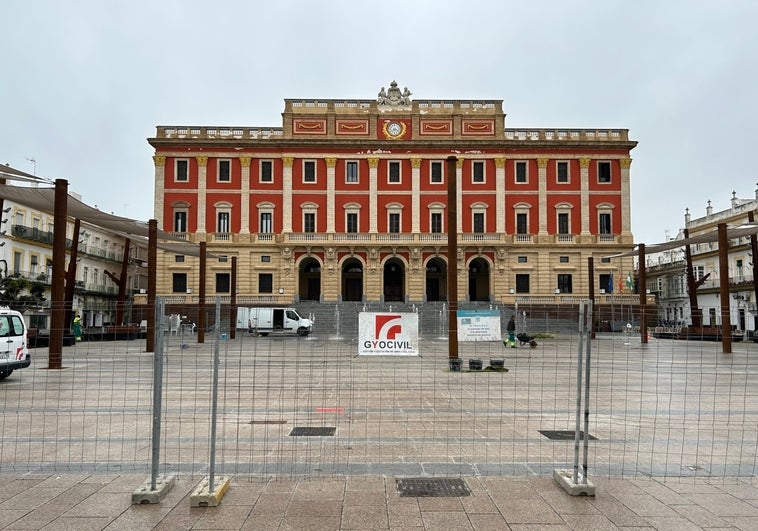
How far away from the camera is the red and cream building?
5025 centimetres

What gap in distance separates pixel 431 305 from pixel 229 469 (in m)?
40.8

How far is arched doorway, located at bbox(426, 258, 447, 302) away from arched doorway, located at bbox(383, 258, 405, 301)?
8.16 ft

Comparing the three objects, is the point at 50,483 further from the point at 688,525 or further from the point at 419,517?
the point at 688,525

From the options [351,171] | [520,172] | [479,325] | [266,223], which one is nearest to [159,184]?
[266,223]

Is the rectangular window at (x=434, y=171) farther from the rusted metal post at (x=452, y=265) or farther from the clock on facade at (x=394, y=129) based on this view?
the rusted metal post at (x=452, y=265)

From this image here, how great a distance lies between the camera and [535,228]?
5119 cm

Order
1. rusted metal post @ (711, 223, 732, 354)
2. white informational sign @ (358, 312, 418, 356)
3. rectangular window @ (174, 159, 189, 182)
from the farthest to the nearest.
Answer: rectangular window @ (174, 159, 189, 182)
rusted metal post @ (711, 223, 732, 354)
white informational sign @ (358, 312, 418, 356)

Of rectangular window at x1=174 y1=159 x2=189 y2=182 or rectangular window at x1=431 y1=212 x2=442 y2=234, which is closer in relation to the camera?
rectangular window at x1=174 y1=159 x2=189 y2=182

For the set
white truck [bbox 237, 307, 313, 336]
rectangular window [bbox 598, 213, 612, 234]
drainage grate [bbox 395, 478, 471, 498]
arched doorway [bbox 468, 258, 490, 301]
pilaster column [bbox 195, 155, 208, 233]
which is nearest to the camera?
drainage grate [bbox 395, 478, 471, 498]

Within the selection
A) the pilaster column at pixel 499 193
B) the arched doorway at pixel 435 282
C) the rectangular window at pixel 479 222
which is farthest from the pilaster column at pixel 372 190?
the pilaster column at pixel 499 193

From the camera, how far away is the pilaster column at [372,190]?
5103 cm

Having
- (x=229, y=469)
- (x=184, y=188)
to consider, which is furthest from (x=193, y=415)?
(x=184, y=188)

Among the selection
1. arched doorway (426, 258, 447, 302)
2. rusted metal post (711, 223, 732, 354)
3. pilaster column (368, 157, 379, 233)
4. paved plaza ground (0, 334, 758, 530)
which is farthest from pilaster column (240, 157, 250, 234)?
paved plaza ground (0, 334, 758, 530)

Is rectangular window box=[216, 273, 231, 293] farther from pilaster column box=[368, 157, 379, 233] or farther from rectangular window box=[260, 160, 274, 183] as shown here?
→ pilaster column box=[368, 157, 379, 233]
